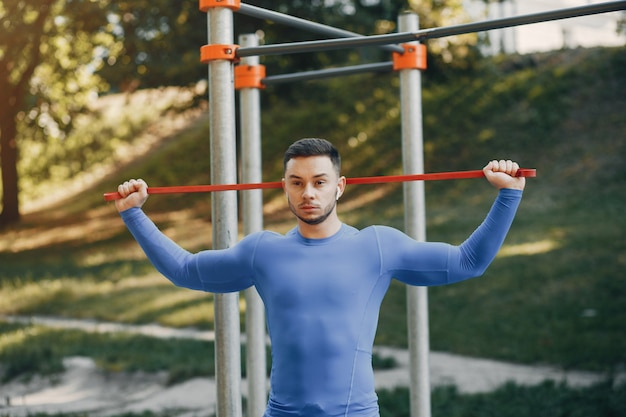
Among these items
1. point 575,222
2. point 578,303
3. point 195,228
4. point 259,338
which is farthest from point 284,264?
point 195,228

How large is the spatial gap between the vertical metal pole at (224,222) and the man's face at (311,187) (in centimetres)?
56

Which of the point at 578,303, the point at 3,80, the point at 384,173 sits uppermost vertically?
the point at 3,80

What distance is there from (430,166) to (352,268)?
12509mm

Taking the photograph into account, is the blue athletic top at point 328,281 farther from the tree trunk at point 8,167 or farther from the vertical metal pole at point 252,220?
the tree trunk at point 8,167

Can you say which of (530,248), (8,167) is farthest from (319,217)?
(8,167)

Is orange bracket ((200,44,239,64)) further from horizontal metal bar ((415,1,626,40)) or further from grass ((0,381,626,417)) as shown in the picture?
grass ((0,381,626,417))

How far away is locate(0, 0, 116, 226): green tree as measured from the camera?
13.7 metres

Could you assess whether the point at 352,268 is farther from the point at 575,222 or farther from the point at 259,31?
the point at 259,31

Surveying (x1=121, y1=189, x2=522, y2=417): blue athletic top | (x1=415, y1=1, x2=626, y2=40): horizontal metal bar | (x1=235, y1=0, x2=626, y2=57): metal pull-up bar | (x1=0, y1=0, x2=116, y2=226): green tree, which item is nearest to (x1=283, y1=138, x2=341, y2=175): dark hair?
(x1=121, y1=189, x2=522, y2=417): blue athletic top

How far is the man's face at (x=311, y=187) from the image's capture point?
224cm

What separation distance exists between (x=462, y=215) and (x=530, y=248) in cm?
231

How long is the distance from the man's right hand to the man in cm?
19

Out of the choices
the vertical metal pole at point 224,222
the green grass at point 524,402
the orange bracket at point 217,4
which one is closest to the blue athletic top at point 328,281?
the vertical metal pole at point 224,222

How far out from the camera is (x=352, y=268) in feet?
7.38
